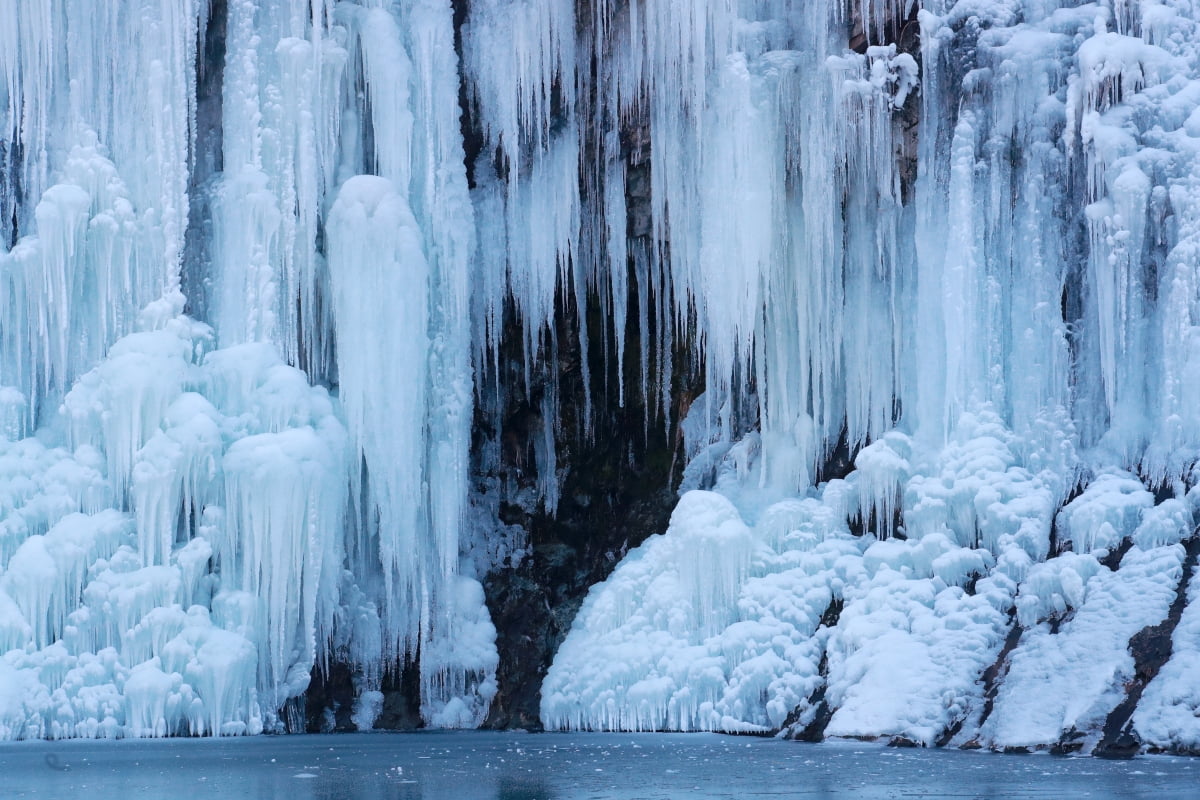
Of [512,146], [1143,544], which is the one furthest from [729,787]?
[512,146]

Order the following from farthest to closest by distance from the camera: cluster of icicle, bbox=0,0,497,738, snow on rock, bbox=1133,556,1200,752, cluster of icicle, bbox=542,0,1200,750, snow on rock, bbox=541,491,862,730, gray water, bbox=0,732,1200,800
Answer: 1. snow on rock, bbox=541,491,862,730
2. cluster of icicle, bbox=0,0,497,738
3. cluster of icicle, bbox=542,0,1200,750
4. snow on rock, bbox=1133,556,1200,752
5. gray water, bbox=0,732,1200,800

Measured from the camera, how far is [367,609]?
18.8 metres

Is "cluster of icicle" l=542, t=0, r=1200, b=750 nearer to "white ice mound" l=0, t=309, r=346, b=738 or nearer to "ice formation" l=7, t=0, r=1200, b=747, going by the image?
"ice formation" l=7, t=0, r=1200, b=747

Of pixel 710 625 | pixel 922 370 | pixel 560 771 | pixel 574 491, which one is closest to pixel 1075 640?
pixel 922 370

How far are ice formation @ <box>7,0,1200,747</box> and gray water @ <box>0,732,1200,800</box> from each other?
135 cm

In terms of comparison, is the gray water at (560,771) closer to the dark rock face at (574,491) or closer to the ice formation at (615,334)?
the ice formation at (615,334)

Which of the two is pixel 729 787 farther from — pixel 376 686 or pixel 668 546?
pixel 376 686

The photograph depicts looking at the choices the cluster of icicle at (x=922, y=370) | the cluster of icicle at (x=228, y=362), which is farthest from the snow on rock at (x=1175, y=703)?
the cluster of icicle at (x=228, y=362)

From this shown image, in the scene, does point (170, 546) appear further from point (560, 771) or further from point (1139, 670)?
point (1139, 670)

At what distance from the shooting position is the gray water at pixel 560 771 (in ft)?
36.3

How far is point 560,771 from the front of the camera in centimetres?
1305

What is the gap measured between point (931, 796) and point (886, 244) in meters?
9.04

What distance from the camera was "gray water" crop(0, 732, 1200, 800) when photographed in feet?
36.3

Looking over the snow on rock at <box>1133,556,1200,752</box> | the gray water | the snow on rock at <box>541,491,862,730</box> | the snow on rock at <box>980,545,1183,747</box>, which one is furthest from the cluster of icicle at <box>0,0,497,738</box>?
the snow on rock at <box>1133,556,1200,752</box>
